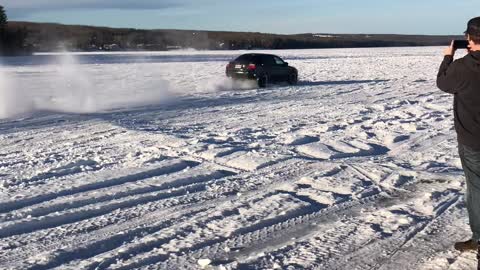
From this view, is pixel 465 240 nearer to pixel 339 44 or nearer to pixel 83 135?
pixel 83 135

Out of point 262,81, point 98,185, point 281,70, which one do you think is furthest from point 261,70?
point 98,185

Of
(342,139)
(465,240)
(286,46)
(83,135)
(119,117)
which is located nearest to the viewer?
(465,240)

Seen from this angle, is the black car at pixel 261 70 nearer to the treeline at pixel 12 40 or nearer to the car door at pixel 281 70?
the car door at pixel 281 70

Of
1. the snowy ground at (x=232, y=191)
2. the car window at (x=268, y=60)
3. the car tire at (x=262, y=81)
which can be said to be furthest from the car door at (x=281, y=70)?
the snowy ground at (x=232, y=191)

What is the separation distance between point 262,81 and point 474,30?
17508 millimetres

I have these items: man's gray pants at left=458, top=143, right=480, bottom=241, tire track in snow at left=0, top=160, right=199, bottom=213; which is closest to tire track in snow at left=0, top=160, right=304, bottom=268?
tire track in snow at left=0, top=160, right=199, bottom=213

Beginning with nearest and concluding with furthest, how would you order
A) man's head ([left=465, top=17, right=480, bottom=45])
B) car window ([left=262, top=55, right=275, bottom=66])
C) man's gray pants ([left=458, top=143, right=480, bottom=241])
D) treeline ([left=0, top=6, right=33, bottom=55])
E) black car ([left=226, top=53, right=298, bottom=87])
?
1. man's head ([left=465, top=17, right=480, bottom=45])
2. man's gray pants ([left=458, top=143, right=480, bottom=241])
3. black car ([left=226, top=53, right=298, bottom=87])
4. car window ([left=262, top=55, right=275, bottom=66])
5. treeline ([left=0, top=6, right=33, bottom=55])

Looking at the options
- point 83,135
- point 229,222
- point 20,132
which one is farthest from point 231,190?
point 20,132

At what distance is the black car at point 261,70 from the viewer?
21078mm

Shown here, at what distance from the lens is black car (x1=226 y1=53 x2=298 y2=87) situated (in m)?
21.1

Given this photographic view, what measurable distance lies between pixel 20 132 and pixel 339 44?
110626 millimetres

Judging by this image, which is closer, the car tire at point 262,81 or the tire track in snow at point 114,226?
the tire track in snow at point 114,226

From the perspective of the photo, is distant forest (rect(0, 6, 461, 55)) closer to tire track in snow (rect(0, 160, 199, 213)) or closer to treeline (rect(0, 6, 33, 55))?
treeline (rect(0, 6, 33, 55))

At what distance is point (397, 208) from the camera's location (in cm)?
576
